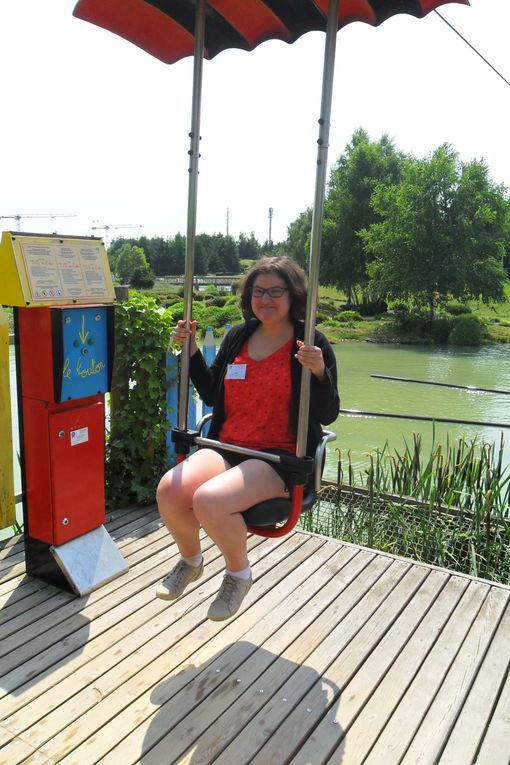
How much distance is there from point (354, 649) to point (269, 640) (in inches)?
12.3

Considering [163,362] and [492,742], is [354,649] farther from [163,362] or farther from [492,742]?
[163,362]

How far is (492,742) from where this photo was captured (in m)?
1.86

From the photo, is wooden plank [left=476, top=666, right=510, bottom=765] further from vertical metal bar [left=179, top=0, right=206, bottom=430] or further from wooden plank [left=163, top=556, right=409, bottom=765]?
vertical metal bar [left=179, top=0, right=206, bottom=430]

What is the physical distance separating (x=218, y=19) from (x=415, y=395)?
1009 cm

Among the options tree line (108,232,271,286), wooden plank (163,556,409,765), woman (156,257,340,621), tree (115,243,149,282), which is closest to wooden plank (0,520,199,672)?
woman (156,257,340,621)

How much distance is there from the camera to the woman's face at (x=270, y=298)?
2227 millimetres

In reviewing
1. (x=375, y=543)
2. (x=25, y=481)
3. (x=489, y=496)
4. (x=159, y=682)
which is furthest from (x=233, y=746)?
(x=489, y=496)

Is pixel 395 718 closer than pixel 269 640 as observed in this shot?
Yes

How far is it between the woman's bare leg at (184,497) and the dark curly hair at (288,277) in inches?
25.5

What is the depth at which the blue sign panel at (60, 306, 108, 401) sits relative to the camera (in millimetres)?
2535

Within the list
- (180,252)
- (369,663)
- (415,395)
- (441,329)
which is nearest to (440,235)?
(441,329)

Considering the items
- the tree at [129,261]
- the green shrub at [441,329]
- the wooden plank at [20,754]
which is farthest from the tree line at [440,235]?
the tree at [129,261]

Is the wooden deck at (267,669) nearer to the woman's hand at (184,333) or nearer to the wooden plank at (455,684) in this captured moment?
the wooden plank at (455,684)

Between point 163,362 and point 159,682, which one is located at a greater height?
point 163,362
